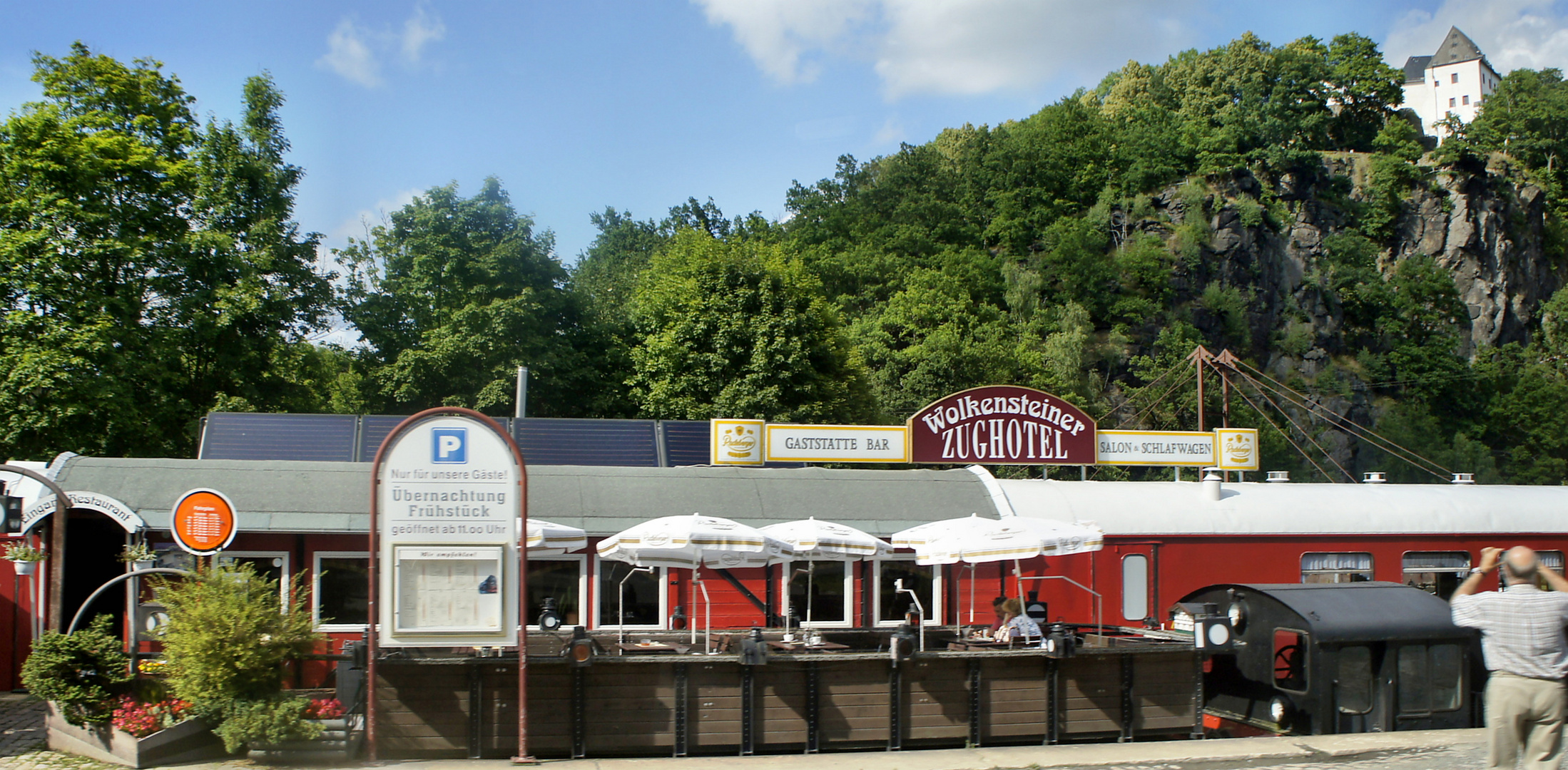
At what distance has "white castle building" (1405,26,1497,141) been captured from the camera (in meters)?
126

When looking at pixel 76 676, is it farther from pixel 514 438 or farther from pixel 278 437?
pixel 514 438

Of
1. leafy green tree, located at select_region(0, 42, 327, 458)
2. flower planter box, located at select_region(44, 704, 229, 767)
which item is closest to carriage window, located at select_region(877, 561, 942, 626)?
flower planter box, located at select_region(44, 704, 229, 767)

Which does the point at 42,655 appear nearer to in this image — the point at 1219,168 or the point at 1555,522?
the point at 1555,522

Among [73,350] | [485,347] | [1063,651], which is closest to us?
[1063,651]

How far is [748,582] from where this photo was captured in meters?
15.8

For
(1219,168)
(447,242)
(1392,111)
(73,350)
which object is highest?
(1392,111)

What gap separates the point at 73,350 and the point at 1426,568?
29.5 m

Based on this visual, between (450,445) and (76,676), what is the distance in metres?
4.14

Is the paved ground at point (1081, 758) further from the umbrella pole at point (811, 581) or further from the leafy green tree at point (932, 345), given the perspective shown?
the leafy green tree at point (932, 345)

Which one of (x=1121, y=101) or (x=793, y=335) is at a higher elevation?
(x=1121, y=101)

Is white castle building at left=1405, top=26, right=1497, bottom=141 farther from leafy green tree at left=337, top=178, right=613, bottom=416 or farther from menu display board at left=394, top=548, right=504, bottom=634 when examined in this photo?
menu display board at left=394, top=548, right=504, bottom=634

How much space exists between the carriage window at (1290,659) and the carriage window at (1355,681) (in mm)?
370

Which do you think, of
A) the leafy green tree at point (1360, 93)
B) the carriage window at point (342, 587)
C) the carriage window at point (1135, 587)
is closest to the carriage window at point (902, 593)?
the carriage window at point (1135, 587)

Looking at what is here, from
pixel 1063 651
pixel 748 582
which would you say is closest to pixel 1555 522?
pixel 1063 651
